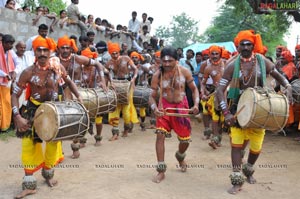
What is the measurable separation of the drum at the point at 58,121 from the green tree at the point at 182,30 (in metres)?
56.9

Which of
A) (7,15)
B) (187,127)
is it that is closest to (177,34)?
(7,15)

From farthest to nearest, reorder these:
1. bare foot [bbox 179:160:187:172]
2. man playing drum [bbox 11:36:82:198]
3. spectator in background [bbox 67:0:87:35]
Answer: spectator in background [bbox 67:0:87:35], bare foot [bbox 179:160:187:172], man playing drum [bbox 11:36:82:198]

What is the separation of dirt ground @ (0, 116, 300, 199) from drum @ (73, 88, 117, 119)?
2.74 feet

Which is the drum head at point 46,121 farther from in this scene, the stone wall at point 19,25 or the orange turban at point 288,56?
the orange turban at point 288,56

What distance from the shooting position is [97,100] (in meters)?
6.56

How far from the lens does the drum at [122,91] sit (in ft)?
26.8

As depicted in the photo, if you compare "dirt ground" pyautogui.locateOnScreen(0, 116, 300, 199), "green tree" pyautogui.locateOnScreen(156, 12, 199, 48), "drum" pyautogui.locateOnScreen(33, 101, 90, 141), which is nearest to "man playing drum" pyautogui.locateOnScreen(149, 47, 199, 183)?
"dirt ground" pyautogui.locateOnScreen(0, 116, 300, 199)

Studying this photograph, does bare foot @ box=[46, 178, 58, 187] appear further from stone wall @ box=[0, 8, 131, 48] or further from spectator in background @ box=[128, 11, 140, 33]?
spectator in background @ box=[128, 11, 140, 33]

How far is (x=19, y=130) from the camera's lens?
4617 mm

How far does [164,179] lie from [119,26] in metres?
11.8

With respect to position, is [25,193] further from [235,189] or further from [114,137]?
[114,137]

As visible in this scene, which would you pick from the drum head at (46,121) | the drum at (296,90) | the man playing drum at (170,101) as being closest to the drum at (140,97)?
the drum at (296,90)

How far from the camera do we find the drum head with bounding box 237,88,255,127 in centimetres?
→ 455

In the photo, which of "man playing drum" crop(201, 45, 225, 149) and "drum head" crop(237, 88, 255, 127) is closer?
"drum head" crop(237, 88, 255, 127)
